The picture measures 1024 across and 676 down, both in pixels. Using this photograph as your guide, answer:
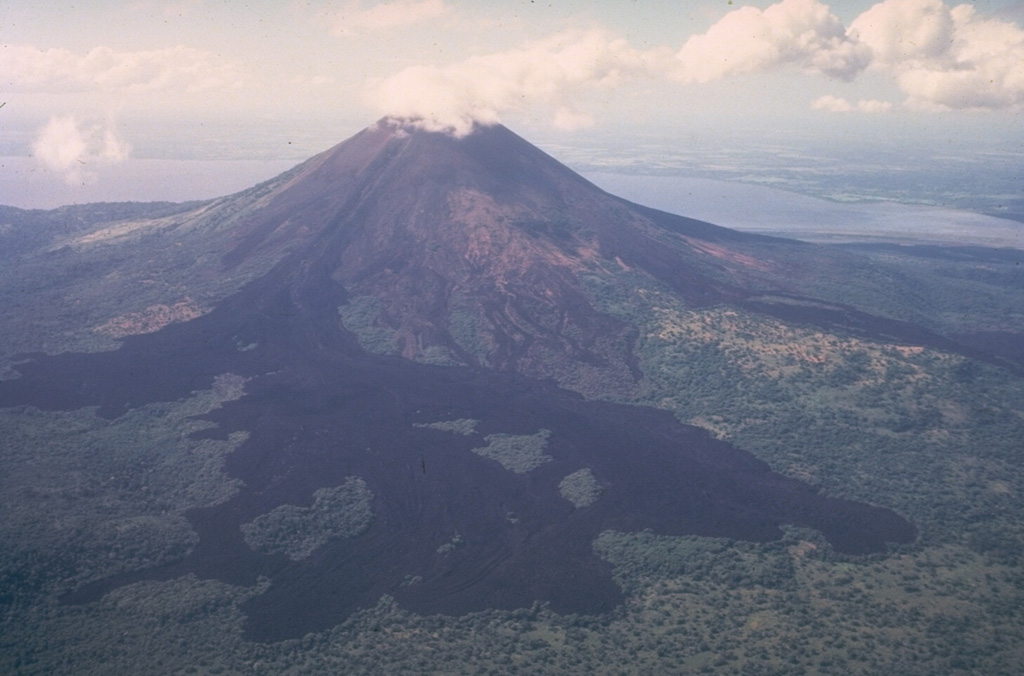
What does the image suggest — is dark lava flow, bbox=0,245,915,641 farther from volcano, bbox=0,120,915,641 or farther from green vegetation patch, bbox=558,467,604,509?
green vegetation patch, bbox=558,467,604,509

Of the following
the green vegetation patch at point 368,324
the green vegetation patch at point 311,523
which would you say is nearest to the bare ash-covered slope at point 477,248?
the green vegetation patch at point 368,324

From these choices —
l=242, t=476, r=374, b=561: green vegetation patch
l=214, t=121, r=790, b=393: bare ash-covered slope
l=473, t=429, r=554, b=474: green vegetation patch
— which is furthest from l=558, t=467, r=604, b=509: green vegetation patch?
l=214, t=121, r=790, b=393: bare ash-covered slope

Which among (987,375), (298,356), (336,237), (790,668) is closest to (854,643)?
(790,668)

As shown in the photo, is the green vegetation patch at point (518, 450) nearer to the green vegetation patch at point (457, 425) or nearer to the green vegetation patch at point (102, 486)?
the green vegetation patch at point (457, 425)

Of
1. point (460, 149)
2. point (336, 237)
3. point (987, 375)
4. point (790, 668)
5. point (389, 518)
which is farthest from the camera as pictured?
point (460, 149)

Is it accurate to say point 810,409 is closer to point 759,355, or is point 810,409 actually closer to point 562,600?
point 759,355
